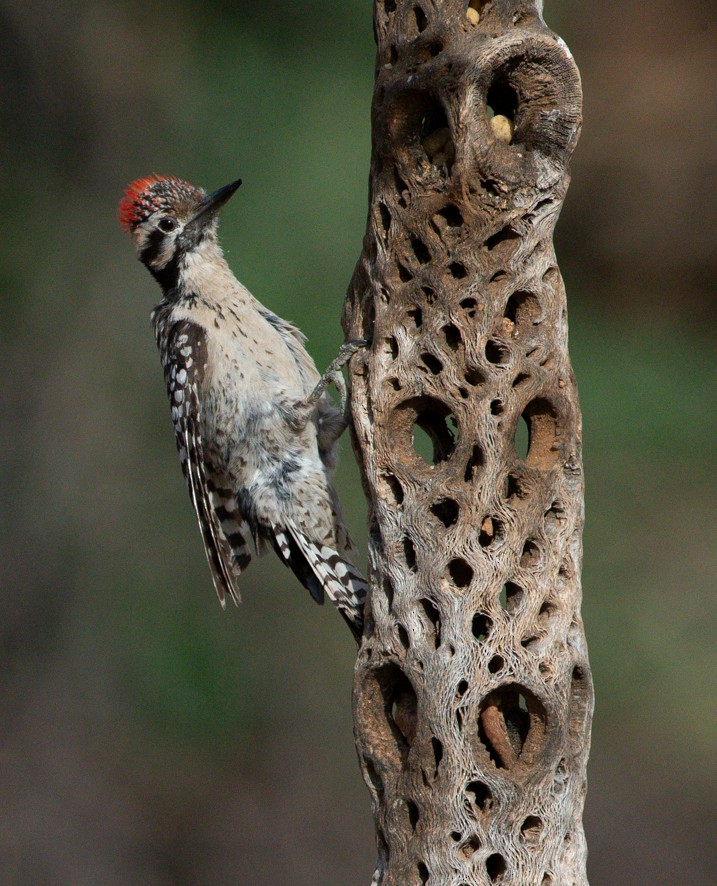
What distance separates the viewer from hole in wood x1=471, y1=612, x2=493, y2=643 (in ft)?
9.27

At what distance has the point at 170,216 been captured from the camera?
4.50m

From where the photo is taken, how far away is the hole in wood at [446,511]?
2900 mm

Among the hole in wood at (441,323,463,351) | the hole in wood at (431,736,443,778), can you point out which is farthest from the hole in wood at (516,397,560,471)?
the hole in wood at (431,736,443,778)

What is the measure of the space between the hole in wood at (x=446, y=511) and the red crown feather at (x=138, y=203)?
2.15 m

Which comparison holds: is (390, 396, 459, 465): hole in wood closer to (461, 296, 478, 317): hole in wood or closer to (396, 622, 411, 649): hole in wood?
(461, 296, 478, 317): hole in wood

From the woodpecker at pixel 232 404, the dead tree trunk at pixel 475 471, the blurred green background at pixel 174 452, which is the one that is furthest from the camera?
the blurred green background at pixel 174 452

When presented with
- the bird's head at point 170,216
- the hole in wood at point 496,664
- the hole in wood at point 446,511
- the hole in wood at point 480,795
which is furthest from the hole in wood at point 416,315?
the bird's head at point 170,216

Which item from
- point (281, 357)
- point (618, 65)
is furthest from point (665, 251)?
point (281, 357)

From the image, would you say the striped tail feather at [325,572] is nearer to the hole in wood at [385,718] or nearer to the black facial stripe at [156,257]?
the hole in wood at [385,718]

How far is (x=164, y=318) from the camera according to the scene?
4.61 m

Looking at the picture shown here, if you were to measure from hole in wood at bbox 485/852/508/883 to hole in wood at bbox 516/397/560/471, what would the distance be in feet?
3.14

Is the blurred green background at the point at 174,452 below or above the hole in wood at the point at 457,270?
above

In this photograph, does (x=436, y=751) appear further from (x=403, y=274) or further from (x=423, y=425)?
(x=403, y=274)

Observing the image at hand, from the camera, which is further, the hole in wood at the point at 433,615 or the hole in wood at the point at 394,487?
the hole in wood at the point at 394,487
